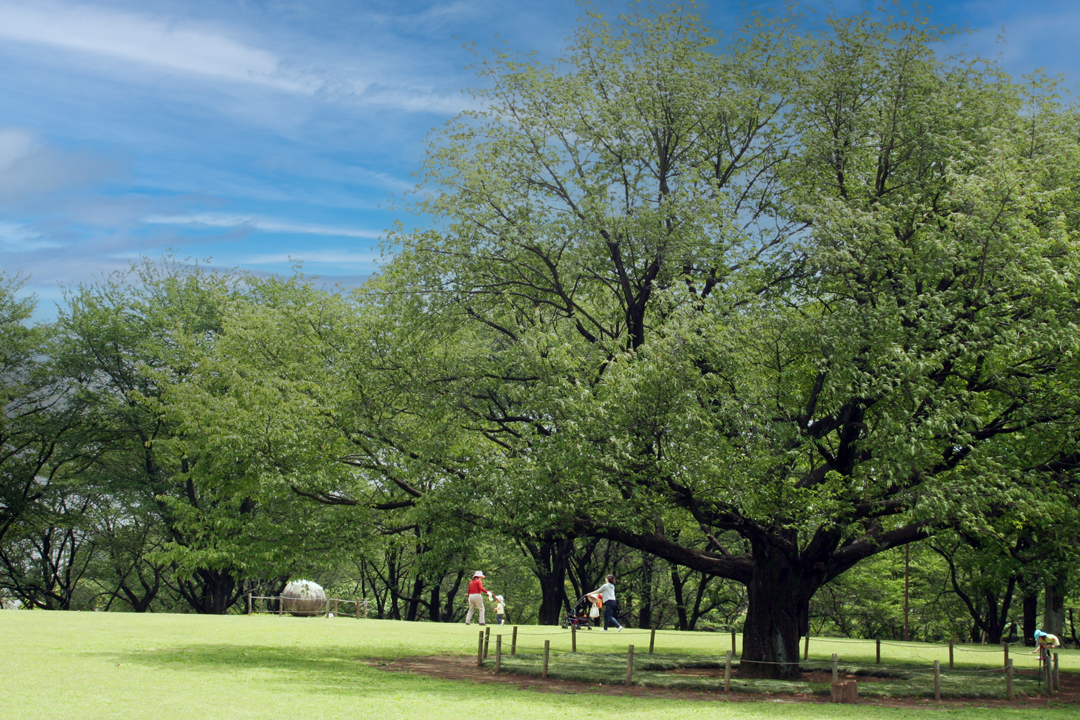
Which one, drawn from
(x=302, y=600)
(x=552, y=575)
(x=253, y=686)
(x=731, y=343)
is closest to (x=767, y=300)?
(x=731, y=343)

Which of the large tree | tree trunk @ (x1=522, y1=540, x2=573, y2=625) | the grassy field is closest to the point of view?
the grassy field

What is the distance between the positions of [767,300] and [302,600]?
33.5 metres

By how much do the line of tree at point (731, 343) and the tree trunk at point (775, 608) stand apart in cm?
6

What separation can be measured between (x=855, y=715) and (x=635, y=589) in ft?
130

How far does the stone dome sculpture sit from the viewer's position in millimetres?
44344

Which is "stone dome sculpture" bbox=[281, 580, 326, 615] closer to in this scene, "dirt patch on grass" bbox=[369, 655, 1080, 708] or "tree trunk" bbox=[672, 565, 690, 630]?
"tree trunk" bbox=[672, 565, 690, 630]

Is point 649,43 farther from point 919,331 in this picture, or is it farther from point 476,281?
point 919,331

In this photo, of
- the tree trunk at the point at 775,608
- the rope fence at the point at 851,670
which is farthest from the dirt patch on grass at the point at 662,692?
the tree trunk at the point at 775,608

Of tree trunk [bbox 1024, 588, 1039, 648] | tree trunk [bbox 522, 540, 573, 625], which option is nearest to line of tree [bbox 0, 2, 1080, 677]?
tree trunk [bbox 1024, 588, 1039, 648]

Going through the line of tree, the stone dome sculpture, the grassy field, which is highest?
the line of tree

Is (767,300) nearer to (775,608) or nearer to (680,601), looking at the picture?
(775,608)

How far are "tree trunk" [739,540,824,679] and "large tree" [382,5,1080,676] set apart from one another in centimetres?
6

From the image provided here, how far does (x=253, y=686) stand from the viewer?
1405 centimetres

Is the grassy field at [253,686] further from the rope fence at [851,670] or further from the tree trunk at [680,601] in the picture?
the tree trunk at [680,601]
